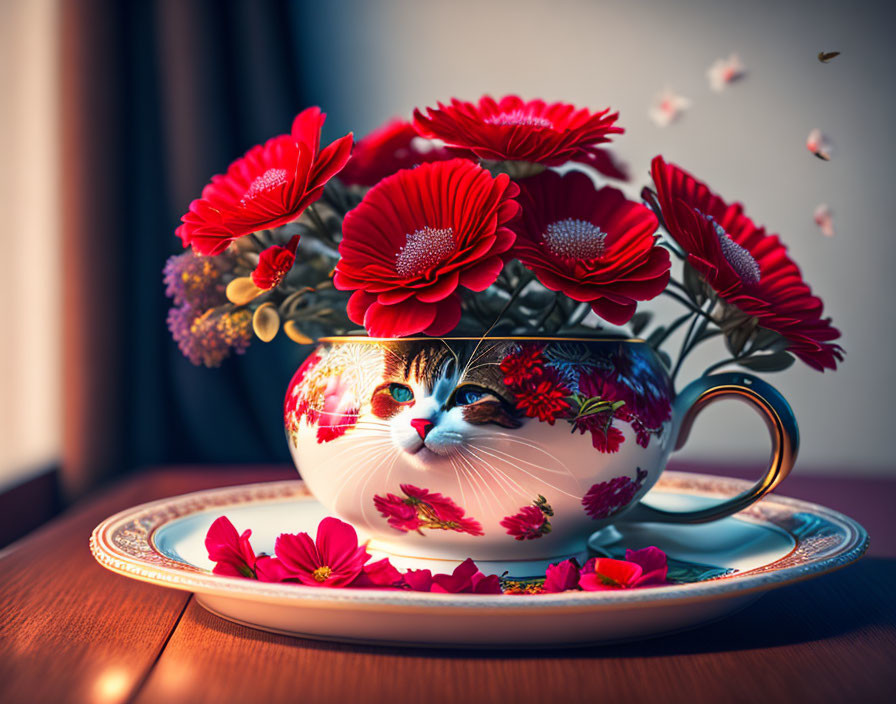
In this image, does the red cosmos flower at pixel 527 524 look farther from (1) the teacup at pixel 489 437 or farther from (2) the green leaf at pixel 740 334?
(2) the green leaf at pixel 740 334

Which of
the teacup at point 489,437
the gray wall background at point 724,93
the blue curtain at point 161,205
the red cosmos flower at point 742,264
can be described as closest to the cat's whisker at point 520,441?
the teacup at point 489,437

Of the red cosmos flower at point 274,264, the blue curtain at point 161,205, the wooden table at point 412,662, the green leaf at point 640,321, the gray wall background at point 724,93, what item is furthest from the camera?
the gray wall background at point 724,93

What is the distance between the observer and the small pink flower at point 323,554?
34cm

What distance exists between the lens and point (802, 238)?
4.40 feet

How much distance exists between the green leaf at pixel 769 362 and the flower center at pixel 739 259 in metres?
0.05

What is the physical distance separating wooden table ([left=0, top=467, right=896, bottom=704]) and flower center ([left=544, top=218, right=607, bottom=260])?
0.17 meters

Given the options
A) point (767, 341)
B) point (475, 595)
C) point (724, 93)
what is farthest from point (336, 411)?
point (724, 93)

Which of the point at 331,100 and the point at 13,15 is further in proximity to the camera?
the point at 331,100

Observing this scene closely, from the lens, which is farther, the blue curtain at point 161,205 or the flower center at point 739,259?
the blue curtain at point 161,205

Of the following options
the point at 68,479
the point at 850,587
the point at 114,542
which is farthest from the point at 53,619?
the point at 68,479

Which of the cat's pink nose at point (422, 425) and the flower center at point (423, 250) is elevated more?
the flower center at point (423, 250)

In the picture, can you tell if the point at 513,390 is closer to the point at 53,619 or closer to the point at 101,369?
the point at 53,619

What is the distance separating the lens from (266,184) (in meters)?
0.39

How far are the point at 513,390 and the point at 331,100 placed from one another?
1.12m
